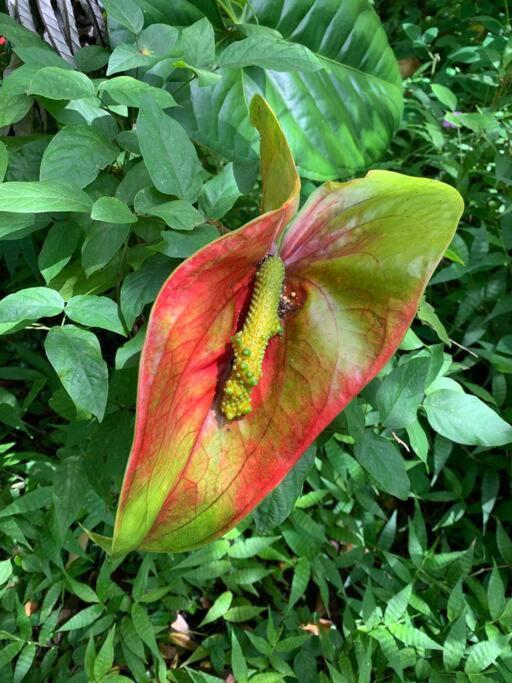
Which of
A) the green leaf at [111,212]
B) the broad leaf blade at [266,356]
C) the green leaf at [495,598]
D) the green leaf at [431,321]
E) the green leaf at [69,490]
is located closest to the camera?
the broad leaf blade at [266,356]

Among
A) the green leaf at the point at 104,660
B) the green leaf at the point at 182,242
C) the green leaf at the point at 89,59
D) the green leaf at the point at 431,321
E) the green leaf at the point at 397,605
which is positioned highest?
the green leaf at the point at 89,59

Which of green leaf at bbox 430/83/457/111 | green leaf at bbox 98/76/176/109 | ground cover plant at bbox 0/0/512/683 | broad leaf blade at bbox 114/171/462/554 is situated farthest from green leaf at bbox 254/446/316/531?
green leaf at bbox 430/83/457/111

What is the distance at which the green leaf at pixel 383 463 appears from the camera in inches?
28.2

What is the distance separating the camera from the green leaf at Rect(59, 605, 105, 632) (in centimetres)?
94

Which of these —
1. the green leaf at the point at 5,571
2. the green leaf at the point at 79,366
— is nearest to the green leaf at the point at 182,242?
the green leaf at the point at 79,366

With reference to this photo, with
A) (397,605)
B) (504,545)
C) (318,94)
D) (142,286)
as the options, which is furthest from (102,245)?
(504,545)

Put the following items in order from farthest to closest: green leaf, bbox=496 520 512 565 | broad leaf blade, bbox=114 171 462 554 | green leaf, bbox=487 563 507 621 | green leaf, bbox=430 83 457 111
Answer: green leaf, bbox=430 83 457 111, green leaf, bbox=496 520 512 565, green leaf, bbox=487 563 507 621, broad leaf blade, bbox=114 171 462 554

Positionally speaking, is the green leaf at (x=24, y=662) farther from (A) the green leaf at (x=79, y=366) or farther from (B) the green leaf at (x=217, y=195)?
(B) the green leaf at (x=217, y=195)

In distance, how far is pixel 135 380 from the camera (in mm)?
724

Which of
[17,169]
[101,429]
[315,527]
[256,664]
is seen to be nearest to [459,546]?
[315,527]

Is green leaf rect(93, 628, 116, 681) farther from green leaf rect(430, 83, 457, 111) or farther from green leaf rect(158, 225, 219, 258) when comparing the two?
green leaf rect(430, 83, 457, 111)

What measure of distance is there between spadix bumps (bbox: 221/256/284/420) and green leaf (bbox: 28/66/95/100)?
26 cm

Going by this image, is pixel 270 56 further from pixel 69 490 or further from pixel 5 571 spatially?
pixel 5 571

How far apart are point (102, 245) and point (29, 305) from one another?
3.8 inches
